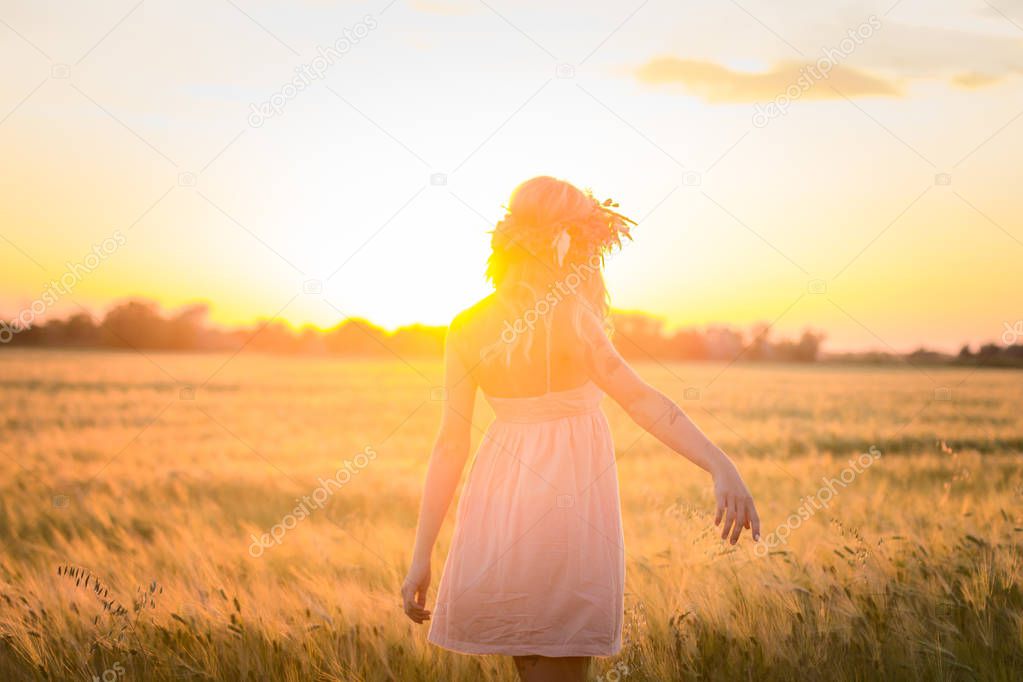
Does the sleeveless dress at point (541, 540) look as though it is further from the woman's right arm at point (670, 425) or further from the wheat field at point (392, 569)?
the wheat field at point (392, 569)

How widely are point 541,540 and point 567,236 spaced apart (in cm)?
89

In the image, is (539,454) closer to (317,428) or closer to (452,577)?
(452,577)

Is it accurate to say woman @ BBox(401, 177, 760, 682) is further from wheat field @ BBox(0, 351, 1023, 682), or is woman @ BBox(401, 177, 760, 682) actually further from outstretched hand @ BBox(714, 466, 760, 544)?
wheat field @ BBox(0, 351, 1023, 682)

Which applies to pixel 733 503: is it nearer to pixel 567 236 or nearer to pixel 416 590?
pixel 567 236

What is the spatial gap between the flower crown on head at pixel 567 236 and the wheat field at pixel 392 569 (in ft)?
5.84

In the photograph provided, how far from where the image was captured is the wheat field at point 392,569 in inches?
147

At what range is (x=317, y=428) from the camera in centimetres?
1480

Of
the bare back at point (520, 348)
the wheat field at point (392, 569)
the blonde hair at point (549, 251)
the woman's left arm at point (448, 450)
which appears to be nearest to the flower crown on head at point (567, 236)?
the blonde hair at point (549, 251)

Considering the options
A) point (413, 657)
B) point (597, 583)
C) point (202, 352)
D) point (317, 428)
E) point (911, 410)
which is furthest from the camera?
point (202, 352)

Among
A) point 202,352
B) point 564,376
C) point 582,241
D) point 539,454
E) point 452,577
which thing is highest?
point 202,352

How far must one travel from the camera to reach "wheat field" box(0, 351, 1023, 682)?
3740 mm

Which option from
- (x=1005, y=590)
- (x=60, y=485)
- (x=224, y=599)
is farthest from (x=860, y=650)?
(x=60, y=485)

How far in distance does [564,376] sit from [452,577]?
72cm

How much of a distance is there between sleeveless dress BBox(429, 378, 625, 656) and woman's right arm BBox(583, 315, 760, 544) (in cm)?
17
